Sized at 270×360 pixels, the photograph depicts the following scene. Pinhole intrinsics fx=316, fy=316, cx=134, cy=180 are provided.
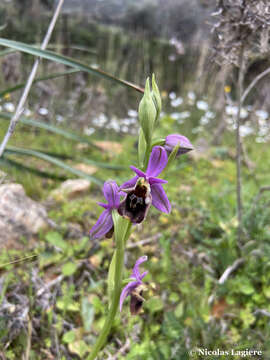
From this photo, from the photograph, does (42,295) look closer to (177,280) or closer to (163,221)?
(177,280)

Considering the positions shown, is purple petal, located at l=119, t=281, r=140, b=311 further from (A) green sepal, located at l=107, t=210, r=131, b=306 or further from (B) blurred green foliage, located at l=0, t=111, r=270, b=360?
(B) blurred green foliage, located at l=0, t=111, r=270, b=360

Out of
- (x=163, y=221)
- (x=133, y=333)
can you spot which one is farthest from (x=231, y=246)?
(x=133, y=333)

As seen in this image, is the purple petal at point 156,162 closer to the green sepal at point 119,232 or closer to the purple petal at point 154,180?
the purple petal at point 154,180

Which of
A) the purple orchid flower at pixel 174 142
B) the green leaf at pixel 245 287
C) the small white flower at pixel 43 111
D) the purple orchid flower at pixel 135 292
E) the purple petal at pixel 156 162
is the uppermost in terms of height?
the small white flower at pixel 43 111

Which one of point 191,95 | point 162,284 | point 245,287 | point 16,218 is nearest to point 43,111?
point 191,95

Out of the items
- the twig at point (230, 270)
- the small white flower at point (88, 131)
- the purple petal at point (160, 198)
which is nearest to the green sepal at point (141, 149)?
the purple petal at point (160, 198)
